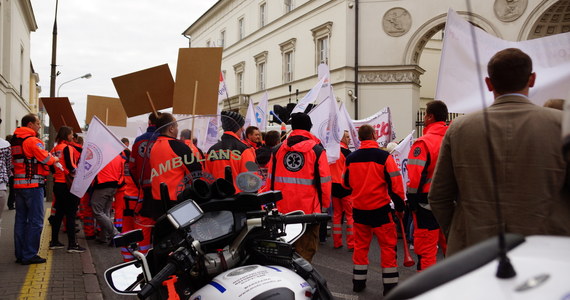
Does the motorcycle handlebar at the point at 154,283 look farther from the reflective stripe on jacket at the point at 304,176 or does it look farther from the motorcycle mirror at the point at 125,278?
the reflective stripe on jacket at the point at 304,176

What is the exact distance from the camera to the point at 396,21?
77.5ft

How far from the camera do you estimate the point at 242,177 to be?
292 cm

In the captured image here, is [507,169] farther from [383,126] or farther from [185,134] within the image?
[383,126]

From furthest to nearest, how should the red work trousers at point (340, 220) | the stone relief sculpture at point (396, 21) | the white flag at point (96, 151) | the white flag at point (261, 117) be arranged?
the stone relief sculpture at point (396, 21) < the white flag at point (261, 117) < the red work trousers at point (340, 220) < the white flag at point (96, 151)

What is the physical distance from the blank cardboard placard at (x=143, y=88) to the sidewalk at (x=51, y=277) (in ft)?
6.75

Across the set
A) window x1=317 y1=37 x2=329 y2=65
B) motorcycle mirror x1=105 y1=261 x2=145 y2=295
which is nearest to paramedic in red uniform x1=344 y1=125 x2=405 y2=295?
motorcycle mirror x1=105 y1=261 x2=145 y2=295

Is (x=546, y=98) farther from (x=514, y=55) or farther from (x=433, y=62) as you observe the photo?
(x=433, y=62)

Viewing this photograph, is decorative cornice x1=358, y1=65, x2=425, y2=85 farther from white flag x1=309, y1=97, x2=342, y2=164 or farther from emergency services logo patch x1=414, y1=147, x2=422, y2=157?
emergency services logo patch x1=414, y1=147, x2=422, y2=157

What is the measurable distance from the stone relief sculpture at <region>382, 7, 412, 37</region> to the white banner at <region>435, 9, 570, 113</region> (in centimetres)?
1988

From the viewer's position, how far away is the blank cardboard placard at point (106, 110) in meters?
9.08

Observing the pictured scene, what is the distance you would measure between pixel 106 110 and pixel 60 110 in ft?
2.63

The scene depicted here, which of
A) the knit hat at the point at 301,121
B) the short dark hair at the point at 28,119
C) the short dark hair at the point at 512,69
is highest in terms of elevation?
the short dark hair at the point at 512,69

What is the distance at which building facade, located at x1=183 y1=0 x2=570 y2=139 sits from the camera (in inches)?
803

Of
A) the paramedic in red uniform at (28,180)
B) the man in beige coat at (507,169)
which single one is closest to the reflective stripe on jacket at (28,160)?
the paramedic in red uniform at (28,180)
